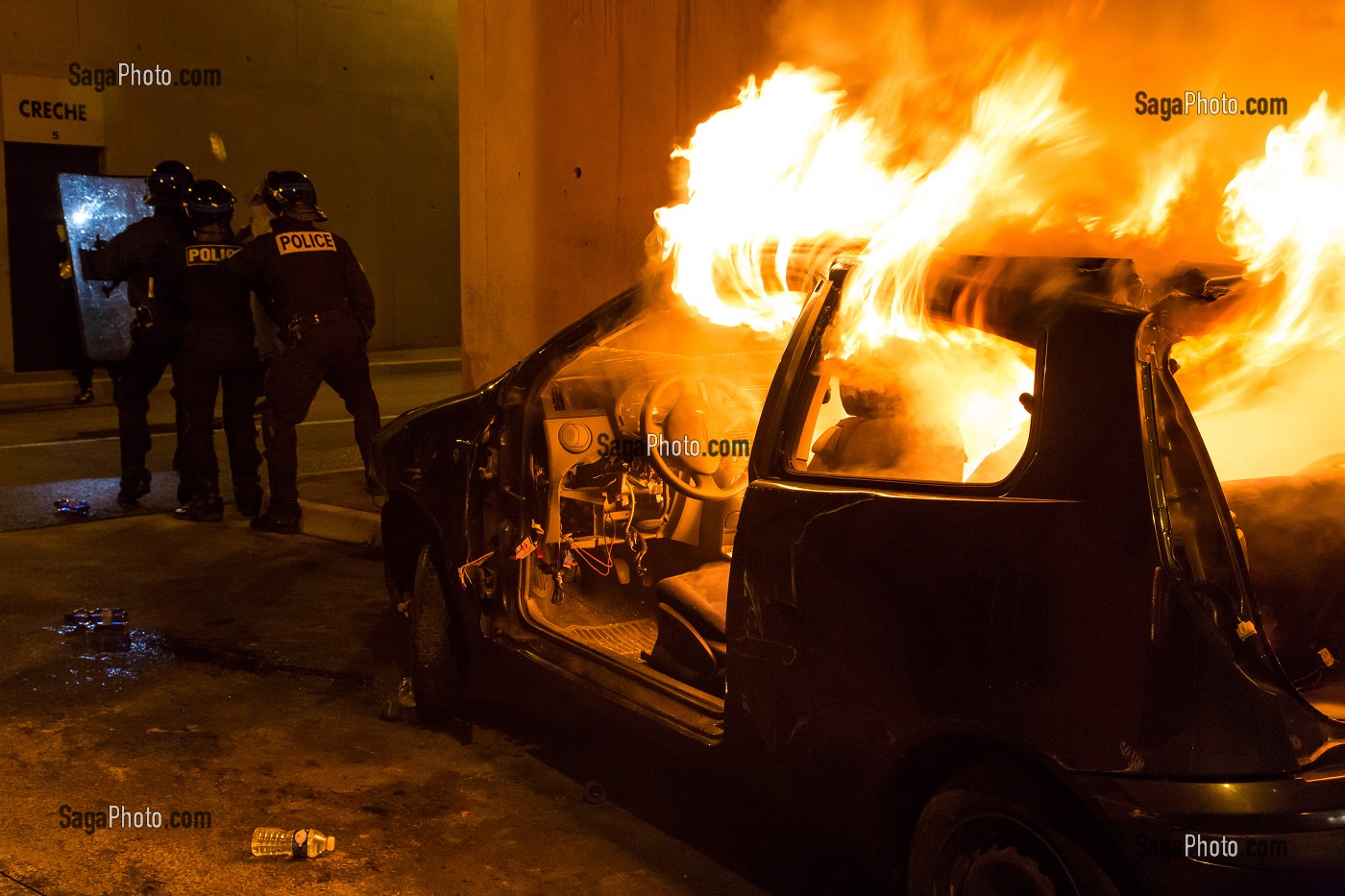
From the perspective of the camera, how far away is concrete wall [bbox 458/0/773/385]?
8328 millimetres

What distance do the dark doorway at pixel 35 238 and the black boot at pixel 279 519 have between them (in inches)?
323

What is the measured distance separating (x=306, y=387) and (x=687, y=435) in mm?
4102

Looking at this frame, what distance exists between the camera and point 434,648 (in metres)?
4.93

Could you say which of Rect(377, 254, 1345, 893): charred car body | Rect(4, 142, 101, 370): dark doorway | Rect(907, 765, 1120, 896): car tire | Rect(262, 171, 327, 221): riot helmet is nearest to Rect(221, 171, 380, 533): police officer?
Rect(262, 171, 327, 221): riot helmet

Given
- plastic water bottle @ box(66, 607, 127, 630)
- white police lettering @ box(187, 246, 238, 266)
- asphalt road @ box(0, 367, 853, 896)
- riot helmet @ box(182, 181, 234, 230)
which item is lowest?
asphalt road @ box(0, 367, 853, 896)

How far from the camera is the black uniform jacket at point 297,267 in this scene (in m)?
7.96

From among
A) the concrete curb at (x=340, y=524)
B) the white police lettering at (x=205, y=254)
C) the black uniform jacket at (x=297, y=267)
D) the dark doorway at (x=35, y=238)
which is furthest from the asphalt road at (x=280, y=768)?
the dark doorway at (x=35, y=238)

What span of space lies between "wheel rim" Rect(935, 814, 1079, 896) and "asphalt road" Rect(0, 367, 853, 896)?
958mm

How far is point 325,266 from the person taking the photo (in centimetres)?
802

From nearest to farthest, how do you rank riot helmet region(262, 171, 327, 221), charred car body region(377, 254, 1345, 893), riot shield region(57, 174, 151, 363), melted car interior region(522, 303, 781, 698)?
charred car body region(377, 254, 1345, 893) < melted car interior region(522, 303, 781, 698) < riot helmet region(262, 171, 327, 221) < riot shield region(57, 174, 151, 363)

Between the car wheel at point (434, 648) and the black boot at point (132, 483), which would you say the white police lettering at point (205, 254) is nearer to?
the black boot at point (132, 483)

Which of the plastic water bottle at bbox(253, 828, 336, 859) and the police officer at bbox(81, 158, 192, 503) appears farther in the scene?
the police officer at bbox(81, 158, 192, 503)

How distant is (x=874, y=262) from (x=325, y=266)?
17.1 feet

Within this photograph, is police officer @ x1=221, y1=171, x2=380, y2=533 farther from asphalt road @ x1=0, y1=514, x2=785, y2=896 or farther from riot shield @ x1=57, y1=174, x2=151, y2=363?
riot shield @ x1=57, y1=174, x2=151, y2=363
